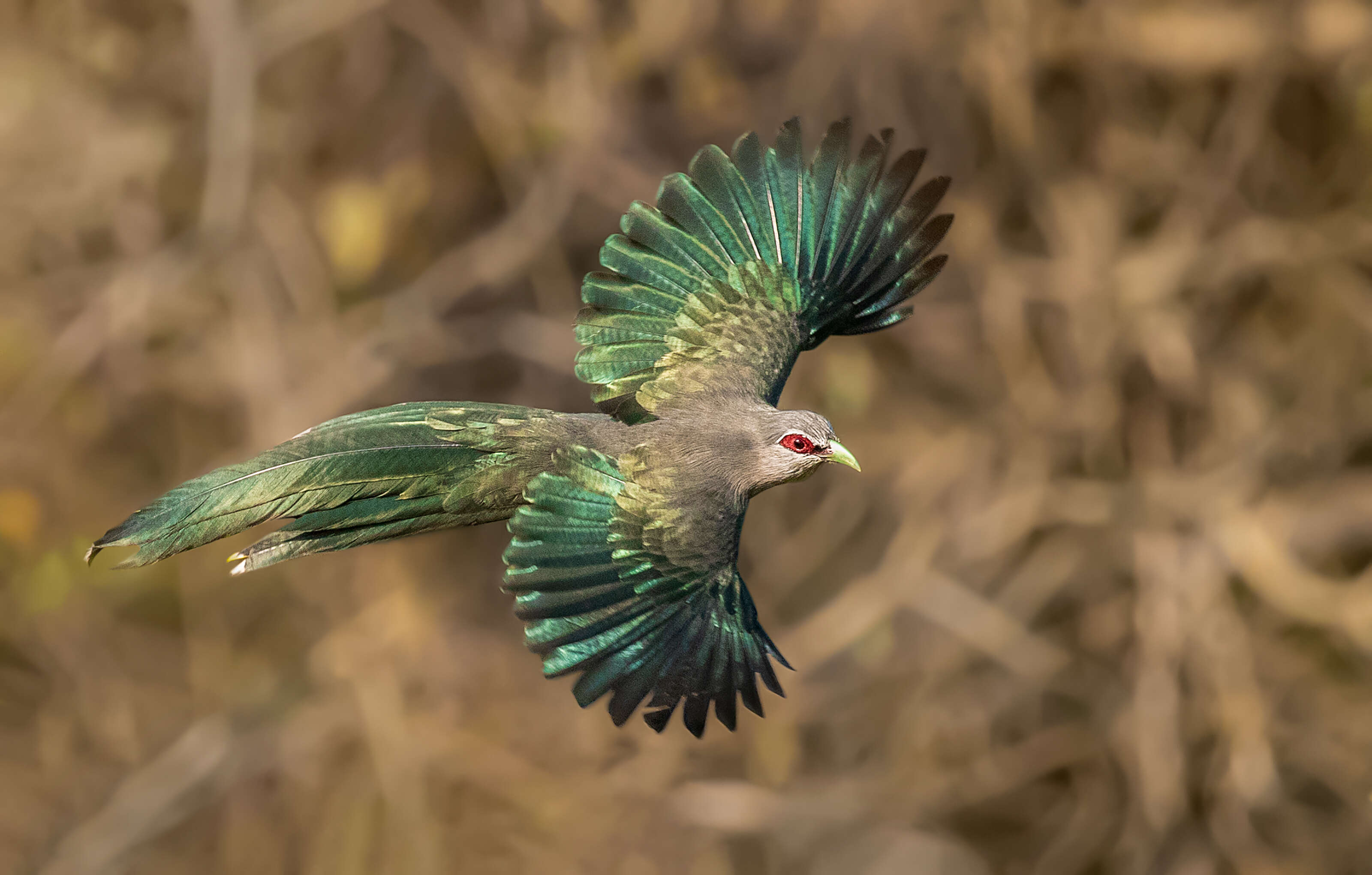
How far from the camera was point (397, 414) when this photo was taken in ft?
8.34

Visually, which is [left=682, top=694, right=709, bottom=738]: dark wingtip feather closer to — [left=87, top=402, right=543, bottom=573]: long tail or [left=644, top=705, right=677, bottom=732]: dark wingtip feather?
[left=644, top=705, right=677, bottom=732]: dark wingtip feather

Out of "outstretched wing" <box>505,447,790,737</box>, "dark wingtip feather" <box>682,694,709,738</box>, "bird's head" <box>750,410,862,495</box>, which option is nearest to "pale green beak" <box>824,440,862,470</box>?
"bird's head" <box>750,410,862,495</box>

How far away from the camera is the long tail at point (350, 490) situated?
7.63ft

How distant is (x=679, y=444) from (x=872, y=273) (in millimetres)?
788

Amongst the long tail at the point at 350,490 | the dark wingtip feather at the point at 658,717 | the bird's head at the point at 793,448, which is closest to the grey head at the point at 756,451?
the bird's head at the point at 793,448

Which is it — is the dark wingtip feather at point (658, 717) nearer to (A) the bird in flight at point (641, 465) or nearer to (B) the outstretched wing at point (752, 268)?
(A) the bird in flight at point (641, 465)

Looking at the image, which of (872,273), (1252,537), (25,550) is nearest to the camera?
(872,273)

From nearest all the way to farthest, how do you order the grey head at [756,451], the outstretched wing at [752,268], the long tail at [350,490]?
the long tail at [350,490] < the grey head at [756,451] < the outstretched wing at [752,268]

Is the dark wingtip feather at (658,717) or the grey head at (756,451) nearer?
the dark wingtip feather at (658,717)

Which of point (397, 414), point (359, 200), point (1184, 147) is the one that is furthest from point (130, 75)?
point (1184, 147)

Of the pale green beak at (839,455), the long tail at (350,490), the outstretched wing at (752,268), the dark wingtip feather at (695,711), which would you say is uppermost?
the outstretched wing at (752,268)

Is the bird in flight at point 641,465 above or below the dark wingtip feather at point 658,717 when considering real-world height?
above

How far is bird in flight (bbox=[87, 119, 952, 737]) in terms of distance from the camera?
7.93 ft

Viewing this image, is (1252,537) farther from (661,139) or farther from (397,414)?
(397,414)
